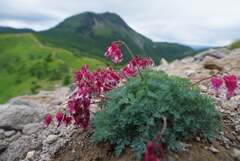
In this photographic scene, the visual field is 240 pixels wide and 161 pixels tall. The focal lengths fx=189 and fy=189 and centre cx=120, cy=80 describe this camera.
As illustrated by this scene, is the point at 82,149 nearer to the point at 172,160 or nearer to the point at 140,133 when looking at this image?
the point at 140,133

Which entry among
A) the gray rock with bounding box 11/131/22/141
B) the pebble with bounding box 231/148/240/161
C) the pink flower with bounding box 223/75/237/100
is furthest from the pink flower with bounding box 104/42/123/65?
the gray rock with bounding box 11/131/22/141

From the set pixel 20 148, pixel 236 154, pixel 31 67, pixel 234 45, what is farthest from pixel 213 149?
pixel 31 67

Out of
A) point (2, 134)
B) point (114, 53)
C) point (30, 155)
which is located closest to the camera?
point (114, 53)

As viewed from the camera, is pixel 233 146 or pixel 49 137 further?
pixel 49 137

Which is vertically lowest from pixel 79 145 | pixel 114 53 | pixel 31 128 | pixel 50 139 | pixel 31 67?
pixel 31 67

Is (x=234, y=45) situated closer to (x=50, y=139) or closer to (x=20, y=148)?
(x=50, y=139)

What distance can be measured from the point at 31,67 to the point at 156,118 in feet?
191

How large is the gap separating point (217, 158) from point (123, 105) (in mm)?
1405

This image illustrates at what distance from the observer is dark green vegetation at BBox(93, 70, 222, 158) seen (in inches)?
96.4

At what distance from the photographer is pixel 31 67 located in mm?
54625

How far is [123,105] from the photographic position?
2.87 metres

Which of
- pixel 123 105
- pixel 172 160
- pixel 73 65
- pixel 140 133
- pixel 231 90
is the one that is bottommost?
pixel 73 65

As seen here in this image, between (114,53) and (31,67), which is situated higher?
(114,53)

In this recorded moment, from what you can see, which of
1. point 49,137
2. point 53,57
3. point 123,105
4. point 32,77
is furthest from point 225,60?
point 53,57
